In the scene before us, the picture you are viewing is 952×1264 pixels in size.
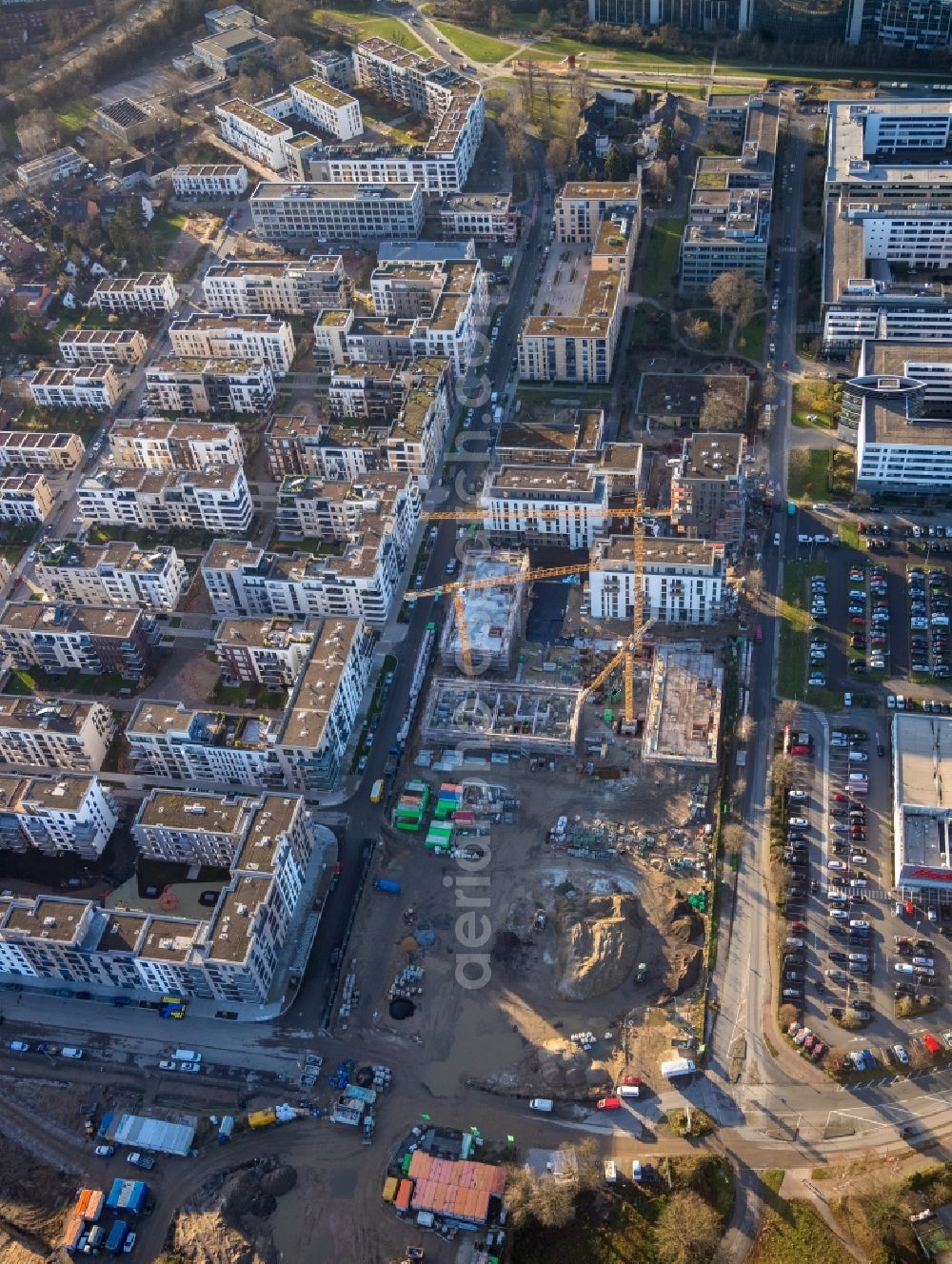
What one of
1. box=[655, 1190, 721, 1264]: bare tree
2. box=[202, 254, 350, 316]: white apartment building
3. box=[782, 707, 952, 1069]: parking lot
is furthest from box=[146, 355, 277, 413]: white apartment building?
box=[655, 1190, 721, 1264]: bare tree

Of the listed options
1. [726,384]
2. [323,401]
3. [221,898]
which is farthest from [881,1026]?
[323,401]

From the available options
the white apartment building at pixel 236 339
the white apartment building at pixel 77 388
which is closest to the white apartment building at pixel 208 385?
the white apartment building at pixel 236 339

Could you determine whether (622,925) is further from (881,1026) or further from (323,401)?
(323,401)

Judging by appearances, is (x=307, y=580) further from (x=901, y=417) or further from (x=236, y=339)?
(x=901, y=417)

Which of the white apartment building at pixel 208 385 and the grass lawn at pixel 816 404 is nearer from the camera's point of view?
the grass lawn at pixel 816 404

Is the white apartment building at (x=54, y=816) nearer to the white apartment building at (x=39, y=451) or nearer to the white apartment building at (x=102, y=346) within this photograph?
the white apartment building at (x=39, y=451)

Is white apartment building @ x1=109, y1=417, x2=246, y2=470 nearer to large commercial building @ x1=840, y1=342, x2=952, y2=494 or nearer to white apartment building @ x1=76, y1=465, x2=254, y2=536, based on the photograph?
white apartment building @ x1=76, y1=465, x2=254, y2=536

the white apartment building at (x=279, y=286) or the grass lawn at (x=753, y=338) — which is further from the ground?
the white apartment building at (x=279, y=286)
